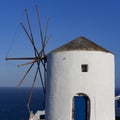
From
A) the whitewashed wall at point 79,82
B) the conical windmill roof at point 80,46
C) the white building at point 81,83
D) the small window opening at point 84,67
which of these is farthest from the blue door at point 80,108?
the conical windmill roof at point 80,46

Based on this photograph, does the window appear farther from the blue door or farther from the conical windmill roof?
the conical windmill roof

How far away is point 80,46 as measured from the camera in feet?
59.1

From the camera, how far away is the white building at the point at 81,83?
17.3 metres

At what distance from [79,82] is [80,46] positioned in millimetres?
2087

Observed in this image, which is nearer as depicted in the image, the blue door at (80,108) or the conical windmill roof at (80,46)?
the blue door at (80,108)

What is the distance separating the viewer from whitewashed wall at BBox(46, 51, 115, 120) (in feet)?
56.7

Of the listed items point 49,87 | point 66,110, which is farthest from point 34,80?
point 66,110

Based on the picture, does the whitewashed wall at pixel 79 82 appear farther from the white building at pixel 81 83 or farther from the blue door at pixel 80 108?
the blue door at pixel 80 108

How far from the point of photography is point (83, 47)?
17906 millimetres

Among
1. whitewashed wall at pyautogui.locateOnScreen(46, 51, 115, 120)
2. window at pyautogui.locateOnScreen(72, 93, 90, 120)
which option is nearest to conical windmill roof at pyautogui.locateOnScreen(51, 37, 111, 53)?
whitewashed wall at pyautogui.locateOnScreen(46, 51, 115, 120)

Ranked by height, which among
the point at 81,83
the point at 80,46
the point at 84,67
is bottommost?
the point at 81,83

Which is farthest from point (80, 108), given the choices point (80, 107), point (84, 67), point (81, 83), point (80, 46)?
point (80, 46)

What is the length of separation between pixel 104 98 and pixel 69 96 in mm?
1925

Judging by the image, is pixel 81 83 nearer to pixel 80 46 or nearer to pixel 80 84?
pixel 80 84
